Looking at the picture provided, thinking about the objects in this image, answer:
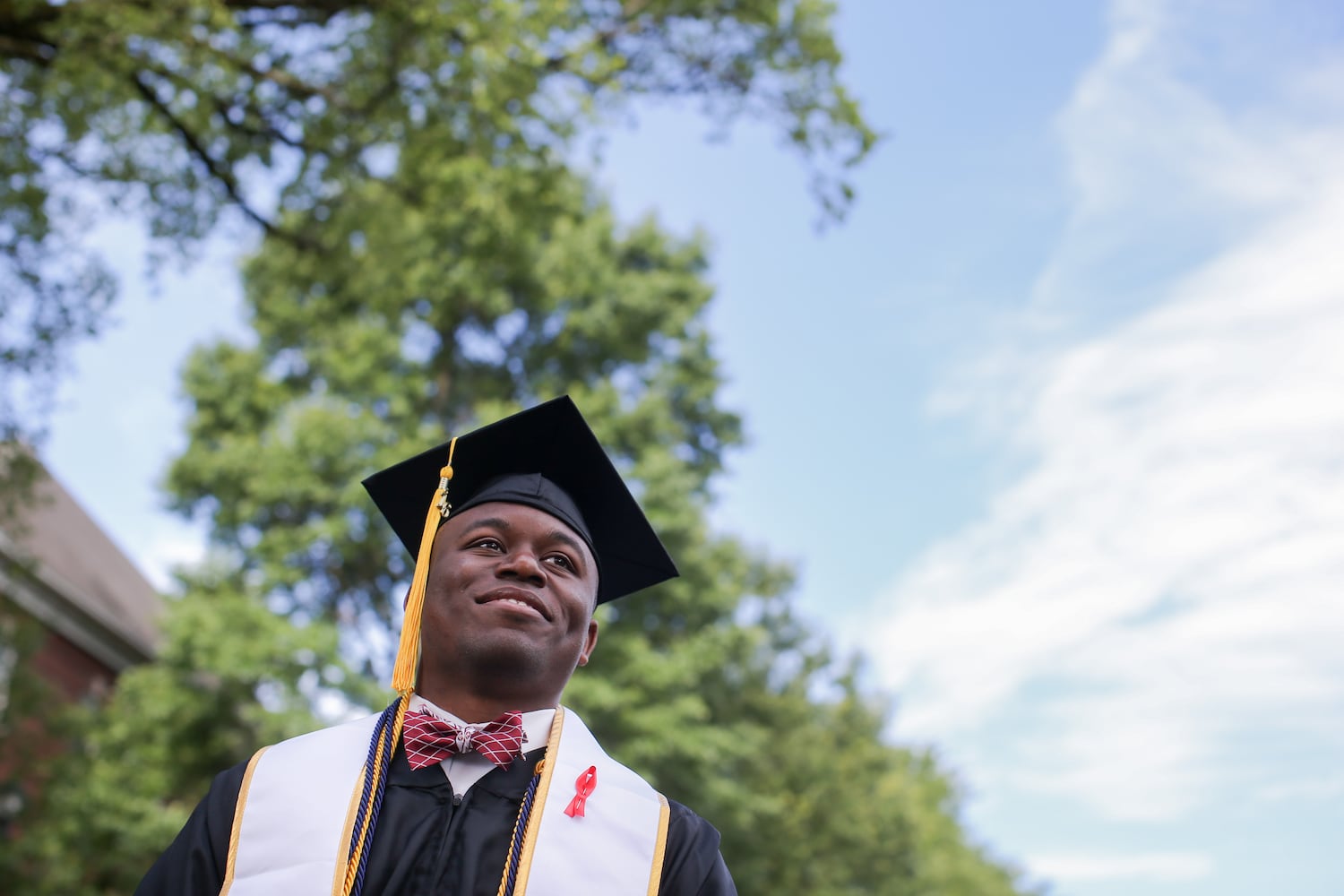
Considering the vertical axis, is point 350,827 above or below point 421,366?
below

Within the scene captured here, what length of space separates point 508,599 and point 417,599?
269mm

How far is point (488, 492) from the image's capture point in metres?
2.75

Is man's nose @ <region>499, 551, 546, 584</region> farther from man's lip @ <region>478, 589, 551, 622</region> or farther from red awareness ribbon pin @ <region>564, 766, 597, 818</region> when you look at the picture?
red awareness ribbon pin @ <region>564, 766, 597, 818</region>

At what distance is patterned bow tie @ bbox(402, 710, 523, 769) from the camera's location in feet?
7.66

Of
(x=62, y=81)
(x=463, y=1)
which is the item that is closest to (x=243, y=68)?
(x=62, y=81)

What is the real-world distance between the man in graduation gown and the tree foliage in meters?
5.67

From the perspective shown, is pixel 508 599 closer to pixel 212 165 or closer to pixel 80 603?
pixel 212 165

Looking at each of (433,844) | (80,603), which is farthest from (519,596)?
(80,603)

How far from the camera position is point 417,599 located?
2.60 meters

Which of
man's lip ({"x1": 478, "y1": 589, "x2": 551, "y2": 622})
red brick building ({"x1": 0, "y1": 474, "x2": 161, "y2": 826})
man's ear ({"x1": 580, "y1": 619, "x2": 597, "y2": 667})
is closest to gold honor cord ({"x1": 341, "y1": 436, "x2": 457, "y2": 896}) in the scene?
man's lip ({"x1": 478, "y1": 589, "x2": 551, "y2": 622})

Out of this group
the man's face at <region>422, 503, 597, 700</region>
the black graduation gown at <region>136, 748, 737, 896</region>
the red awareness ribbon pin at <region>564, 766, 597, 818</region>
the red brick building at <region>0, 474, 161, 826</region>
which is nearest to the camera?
the black graduation gown at <region>136, 748, 737, 896</region>

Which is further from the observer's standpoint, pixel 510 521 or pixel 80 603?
pixel 80 603

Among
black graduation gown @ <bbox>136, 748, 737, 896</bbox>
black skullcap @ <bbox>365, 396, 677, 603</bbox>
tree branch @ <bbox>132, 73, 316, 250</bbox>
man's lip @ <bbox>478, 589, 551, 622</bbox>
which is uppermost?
tree branch @ <bbox>132, 73, 316, 250</bbox>

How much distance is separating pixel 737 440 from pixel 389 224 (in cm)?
781
